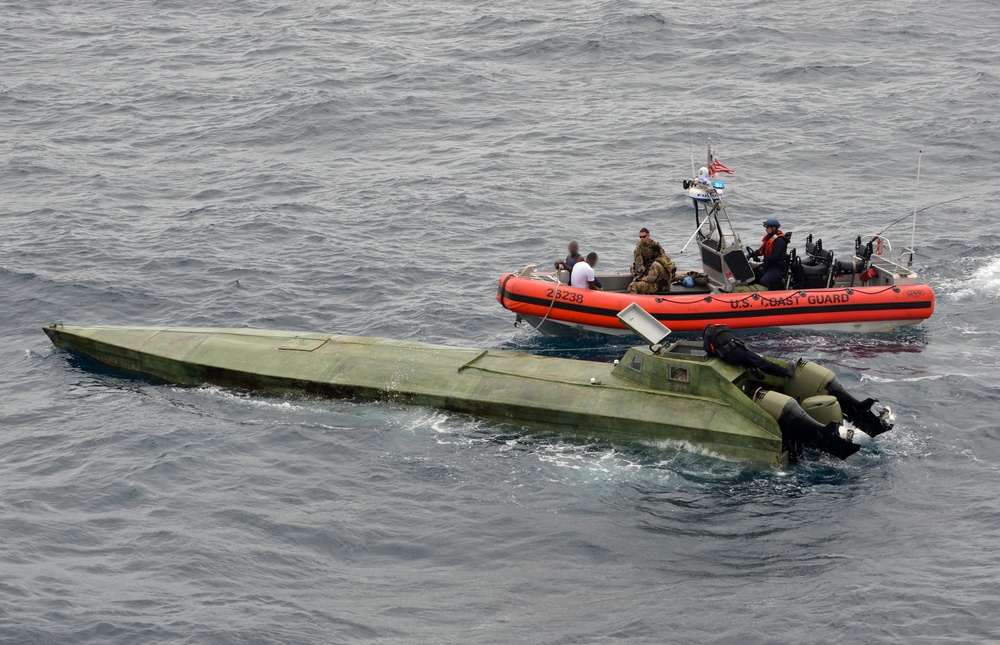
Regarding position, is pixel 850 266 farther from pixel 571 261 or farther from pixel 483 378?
pixel 483 378

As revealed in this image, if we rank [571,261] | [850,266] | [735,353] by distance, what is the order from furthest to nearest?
[850,266], [571,261], [735,353]

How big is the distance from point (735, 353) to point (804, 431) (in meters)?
2.08

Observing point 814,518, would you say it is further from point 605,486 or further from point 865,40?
point 865,40

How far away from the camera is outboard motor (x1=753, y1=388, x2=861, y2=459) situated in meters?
20.1

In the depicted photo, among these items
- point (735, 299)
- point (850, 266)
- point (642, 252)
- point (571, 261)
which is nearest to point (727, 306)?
point (735, 299)

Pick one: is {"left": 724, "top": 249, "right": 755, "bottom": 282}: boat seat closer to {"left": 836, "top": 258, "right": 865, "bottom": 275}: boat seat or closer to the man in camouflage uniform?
the man in camouflage uniform

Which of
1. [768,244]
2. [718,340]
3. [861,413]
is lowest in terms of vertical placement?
[861,413]

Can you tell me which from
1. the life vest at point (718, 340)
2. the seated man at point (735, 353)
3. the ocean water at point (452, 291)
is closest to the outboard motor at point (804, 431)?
the ocean water at point (452, 291)

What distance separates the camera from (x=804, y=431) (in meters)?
20.3

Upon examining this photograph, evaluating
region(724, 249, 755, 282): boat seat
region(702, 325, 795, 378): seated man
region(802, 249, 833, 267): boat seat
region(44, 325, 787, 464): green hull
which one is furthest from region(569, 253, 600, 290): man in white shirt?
region(702, 325, 795, 378): seated man

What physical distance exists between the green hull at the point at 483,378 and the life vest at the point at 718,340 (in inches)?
9.4

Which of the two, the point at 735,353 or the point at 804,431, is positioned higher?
the point at 735,353

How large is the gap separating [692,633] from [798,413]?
596cm

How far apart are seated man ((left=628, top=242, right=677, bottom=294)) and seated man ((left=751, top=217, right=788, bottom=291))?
7.37ft
